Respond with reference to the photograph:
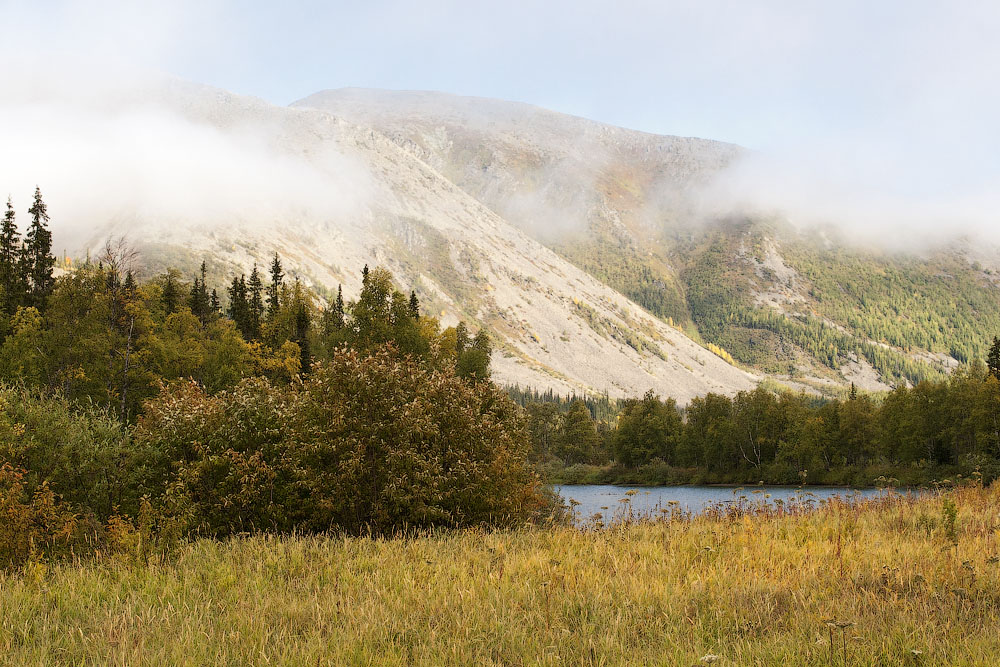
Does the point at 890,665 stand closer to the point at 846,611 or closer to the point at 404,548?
the point at 846,611

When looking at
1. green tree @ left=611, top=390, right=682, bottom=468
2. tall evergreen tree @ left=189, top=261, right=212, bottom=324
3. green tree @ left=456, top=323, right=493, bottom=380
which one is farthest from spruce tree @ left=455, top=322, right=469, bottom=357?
green tree @ left=611, top=390, right=682, bottom=468

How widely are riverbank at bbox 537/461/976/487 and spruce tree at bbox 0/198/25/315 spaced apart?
46.8m

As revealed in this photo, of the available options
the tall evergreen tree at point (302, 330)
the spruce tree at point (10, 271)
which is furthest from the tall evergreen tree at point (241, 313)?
the spruce tree at point (10, 271)

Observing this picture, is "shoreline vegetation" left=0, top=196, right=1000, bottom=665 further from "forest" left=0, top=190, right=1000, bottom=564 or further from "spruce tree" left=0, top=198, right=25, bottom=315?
"spruce tree" left=0, top=198, right=25, bottom=315

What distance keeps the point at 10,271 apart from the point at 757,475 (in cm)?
8704

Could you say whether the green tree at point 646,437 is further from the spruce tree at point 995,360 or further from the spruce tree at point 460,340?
the spruce tree at point 460,340

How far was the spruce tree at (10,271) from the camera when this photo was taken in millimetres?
54116

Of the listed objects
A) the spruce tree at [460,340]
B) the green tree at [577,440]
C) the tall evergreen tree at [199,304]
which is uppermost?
the tall evergreen tree at [199,304]

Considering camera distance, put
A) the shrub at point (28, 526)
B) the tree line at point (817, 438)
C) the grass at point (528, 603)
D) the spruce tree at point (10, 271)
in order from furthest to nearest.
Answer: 1. the tree line at point (817, 438)
2. the spruce tree at point (10, 271)
3. the shrub at point (28, 526)
4. the grass at point (528, 603)

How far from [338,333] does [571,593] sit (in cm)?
4755

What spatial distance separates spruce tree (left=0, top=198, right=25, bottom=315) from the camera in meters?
54.1

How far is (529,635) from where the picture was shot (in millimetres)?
7680

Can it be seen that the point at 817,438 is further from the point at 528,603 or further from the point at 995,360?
the point at 528,603

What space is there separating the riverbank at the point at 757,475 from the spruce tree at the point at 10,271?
46.8 meters
